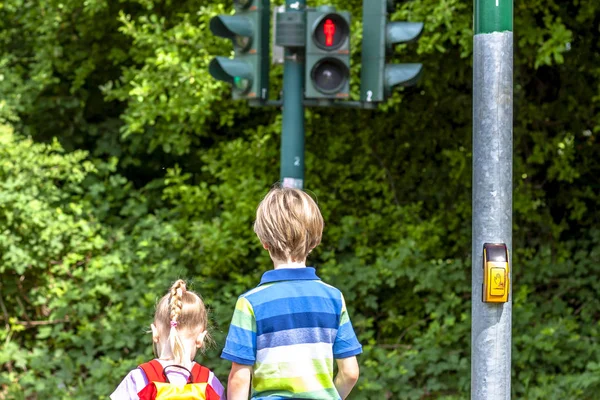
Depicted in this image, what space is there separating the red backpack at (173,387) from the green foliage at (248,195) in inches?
198

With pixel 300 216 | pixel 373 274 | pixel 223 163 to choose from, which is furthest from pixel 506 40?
pixel 223 163

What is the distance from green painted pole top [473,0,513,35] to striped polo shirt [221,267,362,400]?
1371 mm

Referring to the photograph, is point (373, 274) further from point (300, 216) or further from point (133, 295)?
point (300, 216)

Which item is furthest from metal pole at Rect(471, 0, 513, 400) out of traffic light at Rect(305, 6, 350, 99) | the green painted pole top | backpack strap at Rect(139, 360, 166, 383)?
traffic light at Rect(305, 6, 350, 99)

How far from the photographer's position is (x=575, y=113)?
11.8 metres

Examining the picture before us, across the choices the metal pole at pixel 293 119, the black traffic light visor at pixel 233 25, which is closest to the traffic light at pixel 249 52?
the black traffic light visor at pixel 233 25

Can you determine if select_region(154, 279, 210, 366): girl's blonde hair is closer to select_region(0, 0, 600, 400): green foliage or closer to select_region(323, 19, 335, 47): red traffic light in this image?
select_region(323, 19, 335, 47): red traffic light

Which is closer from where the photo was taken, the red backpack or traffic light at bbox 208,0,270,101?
the red backpack

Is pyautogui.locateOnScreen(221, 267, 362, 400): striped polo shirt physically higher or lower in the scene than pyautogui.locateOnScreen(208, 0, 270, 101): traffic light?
lower

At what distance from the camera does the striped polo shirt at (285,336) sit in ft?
12.0

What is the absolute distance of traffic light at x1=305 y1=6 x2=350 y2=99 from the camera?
707 cm

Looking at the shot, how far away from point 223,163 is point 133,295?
1.78 meters

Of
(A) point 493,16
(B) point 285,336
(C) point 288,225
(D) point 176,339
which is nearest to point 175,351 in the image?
(D) point 176,339

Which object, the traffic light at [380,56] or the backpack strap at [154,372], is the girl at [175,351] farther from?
the traffic light at [380,56]
